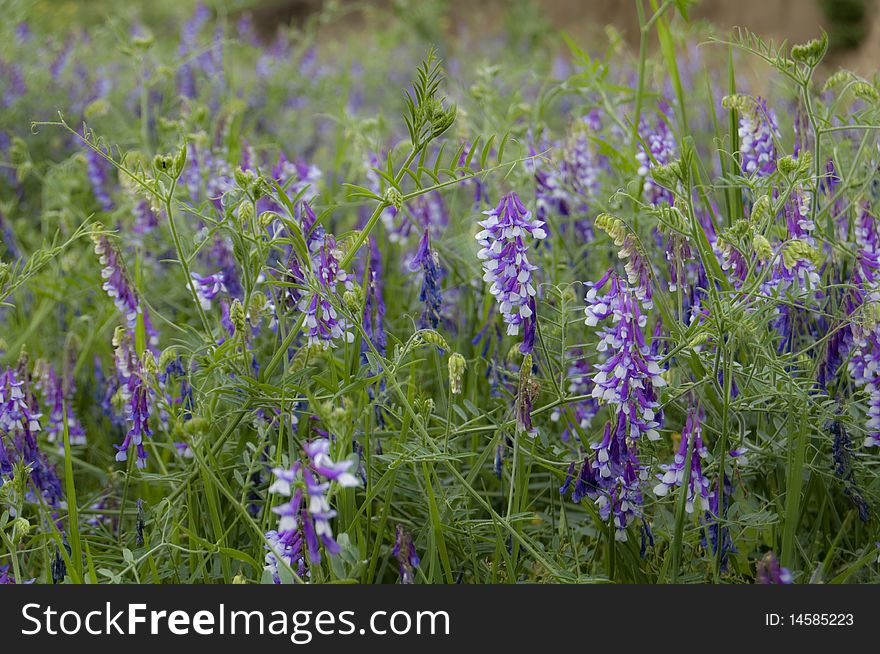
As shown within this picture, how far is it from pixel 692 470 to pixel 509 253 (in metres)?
0.47

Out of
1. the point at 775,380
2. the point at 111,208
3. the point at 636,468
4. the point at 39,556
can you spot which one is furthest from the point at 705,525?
the point at 111,208

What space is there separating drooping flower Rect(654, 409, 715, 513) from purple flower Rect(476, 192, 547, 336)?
1.06 ft

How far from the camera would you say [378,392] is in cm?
192

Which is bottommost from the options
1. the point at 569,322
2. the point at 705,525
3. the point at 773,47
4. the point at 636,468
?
the point at 705,525

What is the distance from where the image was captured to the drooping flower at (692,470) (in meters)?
1.58

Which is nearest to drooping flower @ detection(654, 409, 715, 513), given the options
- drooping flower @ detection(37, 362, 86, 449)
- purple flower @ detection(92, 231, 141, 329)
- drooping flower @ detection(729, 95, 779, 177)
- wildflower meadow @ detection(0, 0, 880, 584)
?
wildflower meadow @ detection(0, 0, 880, 584)

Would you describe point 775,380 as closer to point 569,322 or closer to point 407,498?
point 569,322

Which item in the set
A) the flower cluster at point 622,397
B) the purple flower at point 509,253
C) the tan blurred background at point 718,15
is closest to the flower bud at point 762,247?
the flower cluster at point 622,397

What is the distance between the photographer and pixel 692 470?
1.61 m

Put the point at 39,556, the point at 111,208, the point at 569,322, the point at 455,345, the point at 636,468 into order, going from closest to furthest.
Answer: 1. the point at 636,468
2. the point at 569,322
3. the point at 39,556
4. the point at 455,345
5. the point at 111,208

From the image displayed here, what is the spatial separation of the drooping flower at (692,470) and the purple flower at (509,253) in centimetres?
32

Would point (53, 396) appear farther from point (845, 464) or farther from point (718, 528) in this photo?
point (845, 464)

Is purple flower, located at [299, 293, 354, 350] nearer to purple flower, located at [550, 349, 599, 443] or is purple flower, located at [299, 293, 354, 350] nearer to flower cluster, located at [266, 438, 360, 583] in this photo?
flower cluster, located at [266, 438, 360, 583]

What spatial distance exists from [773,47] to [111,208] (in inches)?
82.0
